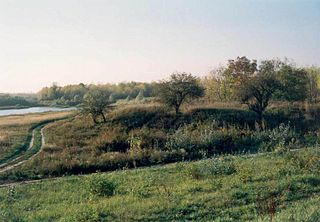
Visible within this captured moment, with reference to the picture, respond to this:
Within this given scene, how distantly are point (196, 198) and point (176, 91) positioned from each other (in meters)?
33.6

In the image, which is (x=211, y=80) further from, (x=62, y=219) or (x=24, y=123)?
(x=62, y=219)

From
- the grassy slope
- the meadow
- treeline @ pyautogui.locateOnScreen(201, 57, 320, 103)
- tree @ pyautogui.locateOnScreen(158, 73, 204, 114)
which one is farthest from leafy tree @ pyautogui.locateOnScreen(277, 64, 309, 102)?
the grassy slope

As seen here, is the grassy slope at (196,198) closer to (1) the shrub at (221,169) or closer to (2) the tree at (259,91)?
(1) the shrub at (221,169)

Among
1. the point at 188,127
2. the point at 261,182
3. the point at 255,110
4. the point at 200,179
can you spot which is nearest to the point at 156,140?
the point at 188,127

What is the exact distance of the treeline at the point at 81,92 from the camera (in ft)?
328

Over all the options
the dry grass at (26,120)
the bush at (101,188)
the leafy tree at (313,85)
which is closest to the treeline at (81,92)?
the dry grass at (26,120)

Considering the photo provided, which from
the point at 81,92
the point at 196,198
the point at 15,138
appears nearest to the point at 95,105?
the point at 15,138

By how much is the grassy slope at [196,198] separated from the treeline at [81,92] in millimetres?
77633

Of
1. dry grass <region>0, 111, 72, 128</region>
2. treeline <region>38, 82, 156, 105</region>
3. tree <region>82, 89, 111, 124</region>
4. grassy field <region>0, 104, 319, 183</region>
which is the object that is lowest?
grassy field <region>0, 104, 319, 183</region>

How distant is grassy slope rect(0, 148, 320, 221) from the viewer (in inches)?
423

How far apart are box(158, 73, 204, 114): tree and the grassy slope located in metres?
27.1

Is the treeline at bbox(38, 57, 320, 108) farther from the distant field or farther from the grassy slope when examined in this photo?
the grassy slope

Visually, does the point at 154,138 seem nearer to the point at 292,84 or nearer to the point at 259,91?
the point at 259,91

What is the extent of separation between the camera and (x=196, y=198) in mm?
12516
